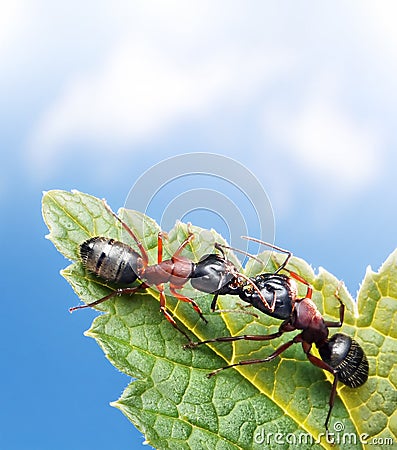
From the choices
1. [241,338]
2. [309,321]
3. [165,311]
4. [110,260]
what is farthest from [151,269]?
[309,321]

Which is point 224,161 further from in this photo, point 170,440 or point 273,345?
point 170,440

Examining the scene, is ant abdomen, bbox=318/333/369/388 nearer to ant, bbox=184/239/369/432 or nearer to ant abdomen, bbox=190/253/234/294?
ant, bbox=184/239/369/432

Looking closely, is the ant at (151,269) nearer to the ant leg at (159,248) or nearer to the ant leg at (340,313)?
the ant leg at (159,248)

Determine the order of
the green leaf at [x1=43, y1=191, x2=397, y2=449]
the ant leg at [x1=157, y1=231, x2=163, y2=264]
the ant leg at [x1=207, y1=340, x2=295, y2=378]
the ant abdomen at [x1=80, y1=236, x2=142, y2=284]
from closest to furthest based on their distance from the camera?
the green leaf at [x1=43, y1=191, x2=397, y2=449] → the ant leg at [x1=207, y1=340, x2=295, y2=378] → the ant abdomen at [x1=80, y1=236, x2=142, y2=284] → the ant leg at [x1=157, y1=231, x2=163, y2=264]

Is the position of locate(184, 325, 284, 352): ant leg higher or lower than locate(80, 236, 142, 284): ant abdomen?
lower

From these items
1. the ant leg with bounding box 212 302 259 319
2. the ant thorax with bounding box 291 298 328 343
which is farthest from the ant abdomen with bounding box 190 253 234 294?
the ant thorax with bounding box 291 298 328 343

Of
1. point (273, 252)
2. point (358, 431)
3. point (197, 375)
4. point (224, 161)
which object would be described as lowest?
point (358, 431)

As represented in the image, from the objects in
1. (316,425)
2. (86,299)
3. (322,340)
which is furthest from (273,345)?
(86,299)
